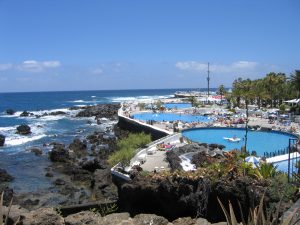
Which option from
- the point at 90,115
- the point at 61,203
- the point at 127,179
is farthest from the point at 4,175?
the point at 90,115

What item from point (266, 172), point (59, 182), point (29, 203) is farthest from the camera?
point (59, 182)

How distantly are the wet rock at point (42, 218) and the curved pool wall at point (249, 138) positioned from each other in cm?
2109

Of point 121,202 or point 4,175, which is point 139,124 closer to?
point 4,175

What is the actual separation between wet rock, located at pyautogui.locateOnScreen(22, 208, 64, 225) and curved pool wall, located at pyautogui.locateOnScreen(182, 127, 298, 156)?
21092mm

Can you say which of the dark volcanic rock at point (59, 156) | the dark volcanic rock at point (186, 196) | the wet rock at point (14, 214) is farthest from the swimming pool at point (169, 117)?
the wet rock at point (14, 214)

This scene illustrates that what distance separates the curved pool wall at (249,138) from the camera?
28466 mm

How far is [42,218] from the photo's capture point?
8.11 meters

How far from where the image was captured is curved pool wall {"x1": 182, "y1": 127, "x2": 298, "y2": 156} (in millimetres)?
28466

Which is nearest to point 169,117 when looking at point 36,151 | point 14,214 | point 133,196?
point 36,151

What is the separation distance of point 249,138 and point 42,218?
2632 cm

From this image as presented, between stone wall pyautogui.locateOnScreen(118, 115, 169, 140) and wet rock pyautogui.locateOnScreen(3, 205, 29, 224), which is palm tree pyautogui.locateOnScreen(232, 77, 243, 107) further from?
wet rock pyautogui.locateOnScreen(3, 205, 29, 224)

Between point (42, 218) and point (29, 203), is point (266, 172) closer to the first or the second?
point (42, 218)

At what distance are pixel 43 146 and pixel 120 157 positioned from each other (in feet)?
63.6

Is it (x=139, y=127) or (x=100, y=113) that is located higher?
(x=139, y=127)
